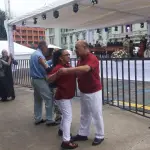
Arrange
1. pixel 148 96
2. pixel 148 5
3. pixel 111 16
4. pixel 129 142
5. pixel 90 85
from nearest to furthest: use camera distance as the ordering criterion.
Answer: pixel 90 85
pixel 129 142
pixel 148 96
pixel 148 5
pixel 111 16

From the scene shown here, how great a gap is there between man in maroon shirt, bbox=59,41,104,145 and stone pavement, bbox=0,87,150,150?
0.36 meters

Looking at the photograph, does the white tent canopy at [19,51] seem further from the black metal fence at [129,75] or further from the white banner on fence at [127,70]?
the white banner on fence at [127,70]

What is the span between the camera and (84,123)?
4523 mm

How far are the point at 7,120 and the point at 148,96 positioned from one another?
3.84m

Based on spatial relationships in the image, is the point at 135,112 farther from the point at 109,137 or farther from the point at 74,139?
the point at 74,139

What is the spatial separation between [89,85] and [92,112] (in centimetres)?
42

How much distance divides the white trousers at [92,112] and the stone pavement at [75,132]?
0.70 ft

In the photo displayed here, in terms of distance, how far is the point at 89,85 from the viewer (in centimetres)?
414

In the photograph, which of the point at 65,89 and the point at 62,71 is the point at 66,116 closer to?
the point at 65,89

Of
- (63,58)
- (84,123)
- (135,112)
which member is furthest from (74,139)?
(135,112)

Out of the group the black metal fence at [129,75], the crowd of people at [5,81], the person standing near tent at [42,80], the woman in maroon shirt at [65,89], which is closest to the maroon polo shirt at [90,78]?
the woman in maroon shirt at [65,89]

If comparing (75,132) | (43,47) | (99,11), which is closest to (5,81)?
(43,47)

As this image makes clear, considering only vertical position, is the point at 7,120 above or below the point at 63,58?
below

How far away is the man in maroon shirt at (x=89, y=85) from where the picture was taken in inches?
154
